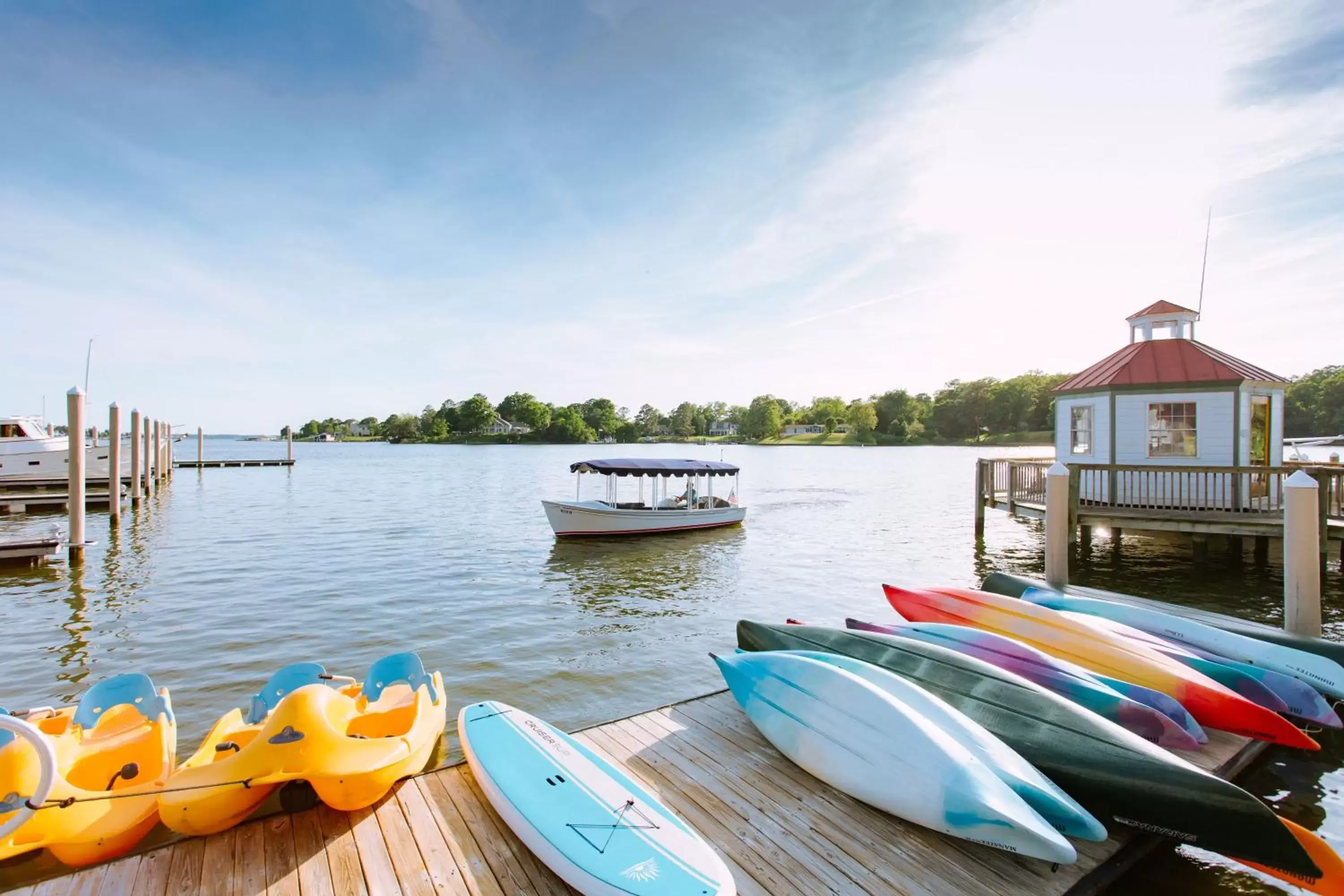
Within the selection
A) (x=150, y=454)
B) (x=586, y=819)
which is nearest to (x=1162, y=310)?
(x=586, y=819)

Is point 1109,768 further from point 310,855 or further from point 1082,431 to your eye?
point 1082,431

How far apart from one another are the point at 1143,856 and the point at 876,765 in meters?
1.70

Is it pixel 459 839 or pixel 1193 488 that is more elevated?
pixel 1193 488

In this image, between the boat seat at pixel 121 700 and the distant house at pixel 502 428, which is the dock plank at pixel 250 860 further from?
the distant house at pixel 502 428

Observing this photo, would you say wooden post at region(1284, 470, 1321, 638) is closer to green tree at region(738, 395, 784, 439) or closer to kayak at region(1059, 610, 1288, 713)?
kayak at region(1059, 610, 1288, 713)

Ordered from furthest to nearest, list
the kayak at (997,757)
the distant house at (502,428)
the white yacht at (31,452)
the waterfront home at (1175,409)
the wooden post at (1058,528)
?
the distant house at (502,428) → the white yacht at (31,452) → the waterfront home at (1175,409) → the wooden post at (1058,528) → the kayak at (997,757)

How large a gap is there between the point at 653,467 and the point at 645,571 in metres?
4.93

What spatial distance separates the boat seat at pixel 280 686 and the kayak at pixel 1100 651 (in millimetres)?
6726

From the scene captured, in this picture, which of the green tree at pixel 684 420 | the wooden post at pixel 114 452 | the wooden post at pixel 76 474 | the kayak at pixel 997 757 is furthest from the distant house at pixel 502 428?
the kayak at pixel 997 757

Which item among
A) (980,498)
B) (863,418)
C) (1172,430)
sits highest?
(863,418)

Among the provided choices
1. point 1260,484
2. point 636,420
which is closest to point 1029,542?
point 1260,484

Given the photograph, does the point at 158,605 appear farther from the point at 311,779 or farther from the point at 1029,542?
the point at 1029,542

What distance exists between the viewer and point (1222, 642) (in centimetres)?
712

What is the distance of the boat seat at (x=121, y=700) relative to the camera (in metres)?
4.95
